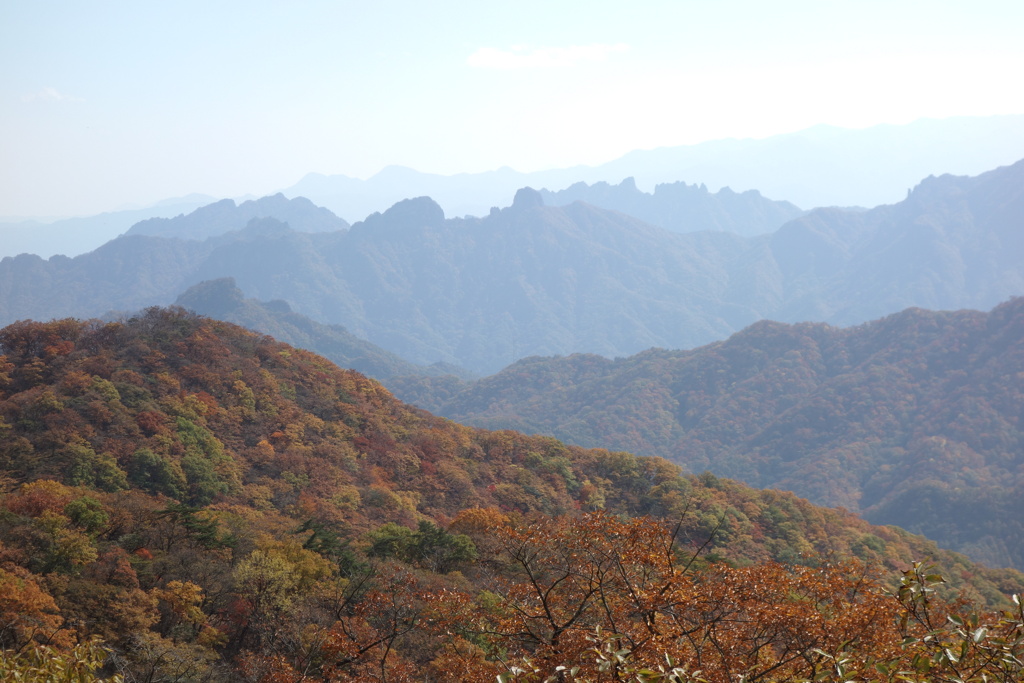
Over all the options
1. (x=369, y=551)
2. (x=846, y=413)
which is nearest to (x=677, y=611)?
(x=369, y=551)

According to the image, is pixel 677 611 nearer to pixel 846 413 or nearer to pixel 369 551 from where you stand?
pixel 369 551

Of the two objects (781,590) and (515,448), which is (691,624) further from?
(515,448)

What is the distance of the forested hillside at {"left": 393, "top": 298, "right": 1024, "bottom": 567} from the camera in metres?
106

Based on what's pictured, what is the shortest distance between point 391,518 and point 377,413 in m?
20.6

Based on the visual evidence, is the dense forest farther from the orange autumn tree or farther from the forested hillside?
the forested hillside

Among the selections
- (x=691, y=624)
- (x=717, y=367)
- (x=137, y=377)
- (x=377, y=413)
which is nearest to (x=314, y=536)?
(x=691, y=624)

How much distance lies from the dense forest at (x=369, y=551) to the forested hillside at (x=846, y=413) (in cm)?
4959

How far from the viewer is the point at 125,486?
37.0m

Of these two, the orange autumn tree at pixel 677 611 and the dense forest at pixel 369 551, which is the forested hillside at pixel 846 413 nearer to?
the dense forest at pixel 369 551

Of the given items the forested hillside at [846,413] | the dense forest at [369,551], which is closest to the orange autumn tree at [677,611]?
the dense forest at [369,551]

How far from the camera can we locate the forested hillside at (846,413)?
346ft

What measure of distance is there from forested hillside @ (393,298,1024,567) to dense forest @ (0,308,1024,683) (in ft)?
163

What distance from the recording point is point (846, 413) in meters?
151

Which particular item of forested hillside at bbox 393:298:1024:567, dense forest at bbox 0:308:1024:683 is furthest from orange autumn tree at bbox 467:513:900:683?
forested hillside at bbox 393:298:1024:567
